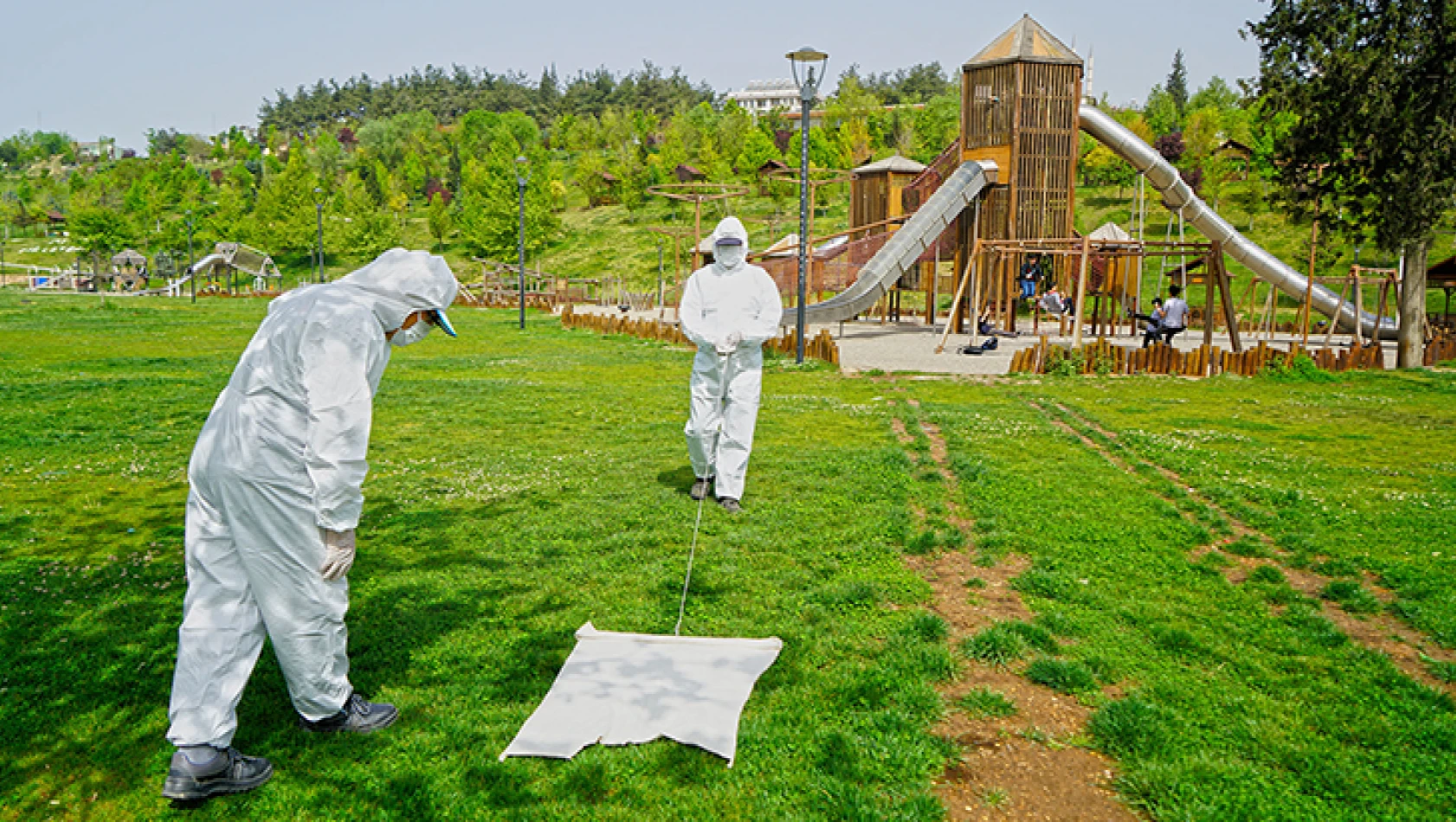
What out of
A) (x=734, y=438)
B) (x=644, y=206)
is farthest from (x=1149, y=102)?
(x=734, y=438)

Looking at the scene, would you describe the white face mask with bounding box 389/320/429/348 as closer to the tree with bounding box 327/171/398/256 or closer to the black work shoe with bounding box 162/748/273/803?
the black work shoe with bounding box 162/748/273/803

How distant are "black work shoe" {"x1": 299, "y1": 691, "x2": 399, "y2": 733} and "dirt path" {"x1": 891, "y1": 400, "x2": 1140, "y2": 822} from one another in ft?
8.25

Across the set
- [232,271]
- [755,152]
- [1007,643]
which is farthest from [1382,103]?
[232,271]

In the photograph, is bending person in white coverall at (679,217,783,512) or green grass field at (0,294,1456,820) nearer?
green grass field at (0,294,1456,820)

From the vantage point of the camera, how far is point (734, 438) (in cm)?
812

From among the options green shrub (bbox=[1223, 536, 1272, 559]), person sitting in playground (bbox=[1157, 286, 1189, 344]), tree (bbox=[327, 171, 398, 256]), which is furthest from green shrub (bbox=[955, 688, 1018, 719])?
tree (bbox=[327, 171, 398, 256])

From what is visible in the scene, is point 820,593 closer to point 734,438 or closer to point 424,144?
point 734,438

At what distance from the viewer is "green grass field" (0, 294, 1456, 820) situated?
399cm

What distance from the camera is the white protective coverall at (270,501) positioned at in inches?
152

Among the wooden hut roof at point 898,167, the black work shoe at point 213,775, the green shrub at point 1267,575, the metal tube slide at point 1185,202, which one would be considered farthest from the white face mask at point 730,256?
the wooden hut roof at point 898,167

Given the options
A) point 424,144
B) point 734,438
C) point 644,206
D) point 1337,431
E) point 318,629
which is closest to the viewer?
point 318,629

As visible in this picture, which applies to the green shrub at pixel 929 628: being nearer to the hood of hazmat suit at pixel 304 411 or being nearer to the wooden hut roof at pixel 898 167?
the hood of hazmat suit at pixel 304 411

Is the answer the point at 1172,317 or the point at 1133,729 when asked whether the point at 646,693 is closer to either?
the point at 1133,729

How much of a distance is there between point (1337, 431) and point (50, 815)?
551 inches
